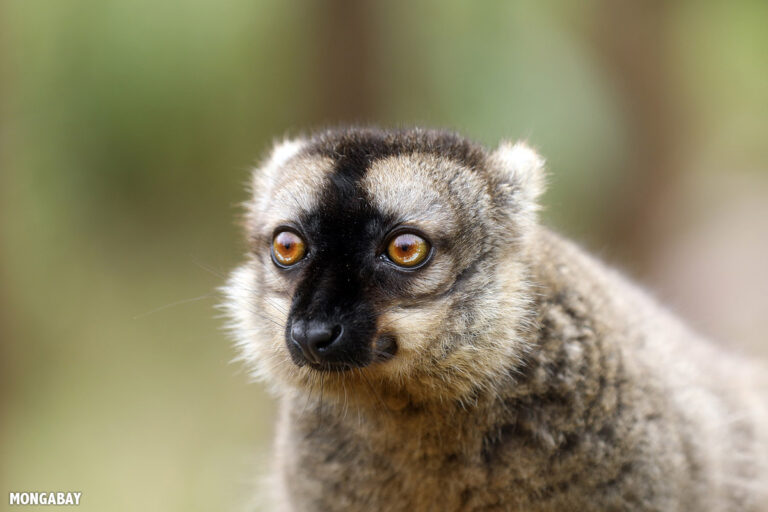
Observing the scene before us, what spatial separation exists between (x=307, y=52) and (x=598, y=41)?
3.51m

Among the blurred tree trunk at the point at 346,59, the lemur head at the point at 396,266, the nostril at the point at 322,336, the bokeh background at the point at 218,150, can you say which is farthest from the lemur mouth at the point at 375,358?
the blurred tree trunk at the point at 346,59

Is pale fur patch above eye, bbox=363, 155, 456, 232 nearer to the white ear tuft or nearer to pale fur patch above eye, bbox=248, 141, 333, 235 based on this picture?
pale fur patch above eye, bbox=248, 141, 333, 235

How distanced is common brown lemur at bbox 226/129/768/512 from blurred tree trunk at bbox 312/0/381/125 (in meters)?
4.52

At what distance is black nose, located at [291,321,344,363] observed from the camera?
336 cm

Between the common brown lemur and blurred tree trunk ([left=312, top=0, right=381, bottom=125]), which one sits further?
blurred tree trunk ([left=312, top=0, right=381, bottom=125])

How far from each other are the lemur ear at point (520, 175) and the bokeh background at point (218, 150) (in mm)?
4204

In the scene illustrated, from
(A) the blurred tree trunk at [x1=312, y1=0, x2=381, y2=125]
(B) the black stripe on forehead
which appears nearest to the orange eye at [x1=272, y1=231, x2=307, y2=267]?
(B) the black stripe on forehead

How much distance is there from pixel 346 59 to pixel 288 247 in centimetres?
551

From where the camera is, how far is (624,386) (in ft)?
13.2

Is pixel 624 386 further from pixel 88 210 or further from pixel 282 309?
pixel 88 210

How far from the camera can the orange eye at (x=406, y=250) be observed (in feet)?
11.8

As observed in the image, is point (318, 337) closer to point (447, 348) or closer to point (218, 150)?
point (447, 348)

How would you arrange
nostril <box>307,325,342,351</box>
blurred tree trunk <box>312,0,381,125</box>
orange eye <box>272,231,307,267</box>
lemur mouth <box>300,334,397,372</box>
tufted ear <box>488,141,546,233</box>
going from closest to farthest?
nostril <box>307,325,342,351</box>
lemur mouth <box>300,334,397,372</box>
orange eye <box>272,231,307,267</box>
tufted ear <box>488,141,546,233</box>
blurred tree trunk <box>312,0,381,125</box>

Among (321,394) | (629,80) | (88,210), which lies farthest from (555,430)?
(88,210)
